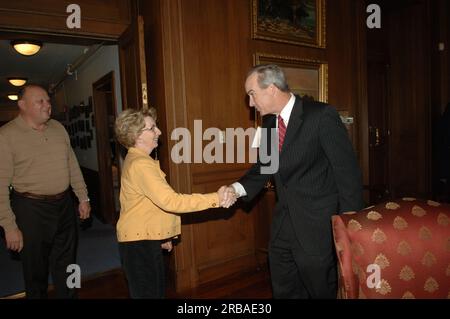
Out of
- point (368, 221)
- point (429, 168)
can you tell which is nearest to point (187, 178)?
point (368, 221)

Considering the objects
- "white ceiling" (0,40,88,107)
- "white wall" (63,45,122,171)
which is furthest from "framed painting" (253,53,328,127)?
"white ceiling" (0,40,88,107)

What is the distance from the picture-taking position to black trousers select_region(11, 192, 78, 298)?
2.55m

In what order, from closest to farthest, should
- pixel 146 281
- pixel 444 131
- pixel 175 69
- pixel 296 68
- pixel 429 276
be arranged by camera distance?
1. pixel 429 276
2. pixel 146 281
3. pixel 175 69
4. pixel 296 68
5. pixel 444 131

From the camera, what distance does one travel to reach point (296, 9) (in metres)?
4.04

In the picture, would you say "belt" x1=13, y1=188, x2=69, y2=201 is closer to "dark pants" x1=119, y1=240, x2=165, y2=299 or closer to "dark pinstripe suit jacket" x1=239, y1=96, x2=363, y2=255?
"dark pants" x1=119, y1=240, x2=165, y2=299

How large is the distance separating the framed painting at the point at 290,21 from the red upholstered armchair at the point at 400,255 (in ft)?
8.73

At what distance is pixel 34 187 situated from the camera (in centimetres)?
256

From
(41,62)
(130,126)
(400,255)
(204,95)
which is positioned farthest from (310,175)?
(41,62)

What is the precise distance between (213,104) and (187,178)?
0.73 metres

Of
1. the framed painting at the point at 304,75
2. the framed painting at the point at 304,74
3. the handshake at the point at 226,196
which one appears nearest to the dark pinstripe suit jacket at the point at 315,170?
the handshake at the point at 226,196

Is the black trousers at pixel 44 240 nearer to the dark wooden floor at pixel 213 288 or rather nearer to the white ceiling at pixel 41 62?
the dark wooden floor at pixel 213 288

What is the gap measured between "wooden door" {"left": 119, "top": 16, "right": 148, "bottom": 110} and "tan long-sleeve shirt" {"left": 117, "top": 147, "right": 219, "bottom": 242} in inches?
31.6

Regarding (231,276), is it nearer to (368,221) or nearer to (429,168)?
(368,221)

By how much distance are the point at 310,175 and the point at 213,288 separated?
1756mm
